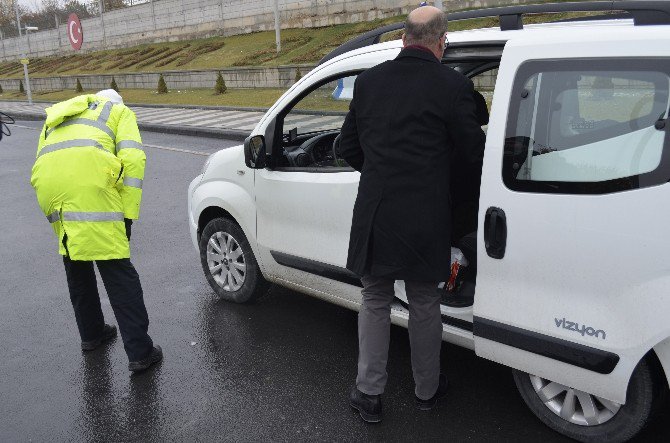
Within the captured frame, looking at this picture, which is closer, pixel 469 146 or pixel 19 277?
pixel 469 146

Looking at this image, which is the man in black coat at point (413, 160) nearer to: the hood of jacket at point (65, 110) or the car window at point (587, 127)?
the car window at point (587, 127)

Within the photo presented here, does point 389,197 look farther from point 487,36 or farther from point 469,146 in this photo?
point 487,36

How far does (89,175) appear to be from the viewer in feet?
11.0

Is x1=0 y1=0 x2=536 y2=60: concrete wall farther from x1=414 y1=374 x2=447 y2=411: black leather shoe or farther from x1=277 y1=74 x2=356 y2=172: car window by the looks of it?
x1=414 y1=374 x2=447 y2=411: black leather shoe

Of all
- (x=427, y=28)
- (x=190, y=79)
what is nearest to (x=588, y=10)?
(x=427, y=28)

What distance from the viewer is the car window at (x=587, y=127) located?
7.47 feet

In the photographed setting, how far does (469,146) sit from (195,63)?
3522 cm

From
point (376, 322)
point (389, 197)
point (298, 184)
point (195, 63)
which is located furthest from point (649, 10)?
point (195, 63)

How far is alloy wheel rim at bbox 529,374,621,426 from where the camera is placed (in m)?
2.67

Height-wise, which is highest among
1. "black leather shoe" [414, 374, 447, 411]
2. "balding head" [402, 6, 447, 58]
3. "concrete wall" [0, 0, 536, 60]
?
"concrete wall" [0, 0, 536, 60]

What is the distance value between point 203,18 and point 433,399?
46.9 m

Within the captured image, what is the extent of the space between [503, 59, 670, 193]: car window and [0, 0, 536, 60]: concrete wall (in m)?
26.5

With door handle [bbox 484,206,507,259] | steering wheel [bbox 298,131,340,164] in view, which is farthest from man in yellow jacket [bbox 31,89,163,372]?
door handle [bbox 484,206,507,259]

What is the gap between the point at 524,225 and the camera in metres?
2.55
